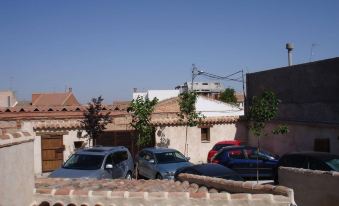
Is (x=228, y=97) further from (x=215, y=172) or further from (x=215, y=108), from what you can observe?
(x=215, y=172)

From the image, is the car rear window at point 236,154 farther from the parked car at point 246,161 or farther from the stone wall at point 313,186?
the stone wall at point 313,186

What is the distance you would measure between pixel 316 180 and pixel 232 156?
791 centimetres

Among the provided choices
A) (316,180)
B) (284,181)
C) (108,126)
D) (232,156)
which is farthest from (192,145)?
(316,180)

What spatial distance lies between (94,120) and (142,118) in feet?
9.23

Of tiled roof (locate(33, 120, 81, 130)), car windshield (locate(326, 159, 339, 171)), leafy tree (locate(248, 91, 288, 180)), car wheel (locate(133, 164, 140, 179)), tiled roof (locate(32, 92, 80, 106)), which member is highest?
tiled roof (locate(32, 92, 80, 106))

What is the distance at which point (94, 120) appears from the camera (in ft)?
79.6

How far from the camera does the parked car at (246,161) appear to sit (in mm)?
19797

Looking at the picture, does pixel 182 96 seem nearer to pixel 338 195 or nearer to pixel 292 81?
pixel 292 81

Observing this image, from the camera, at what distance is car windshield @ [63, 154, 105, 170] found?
16.8 meters

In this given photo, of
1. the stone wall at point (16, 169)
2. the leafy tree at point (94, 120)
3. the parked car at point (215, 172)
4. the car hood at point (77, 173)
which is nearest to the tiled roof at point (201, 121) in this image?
the leafy tree at point (94, 120)

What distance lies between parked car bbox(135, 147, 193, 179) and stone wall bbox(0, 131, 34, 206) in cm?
1241

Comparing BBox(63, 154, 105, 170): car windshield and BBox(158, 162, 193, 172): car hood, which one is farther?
BBox(158, 162, 193, 172): car hood

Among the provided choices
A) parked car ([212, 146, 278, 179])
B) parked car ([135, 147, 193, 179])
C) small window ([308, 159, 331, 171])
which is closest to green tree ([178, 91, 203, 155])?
parked car ([135, 147, 193, 179])

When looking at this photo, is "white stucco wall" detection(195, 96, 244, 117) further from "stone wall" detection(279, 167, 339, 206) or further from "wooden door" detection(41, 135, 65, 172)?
"stone wall" detection(279, 167, 339, 206)
